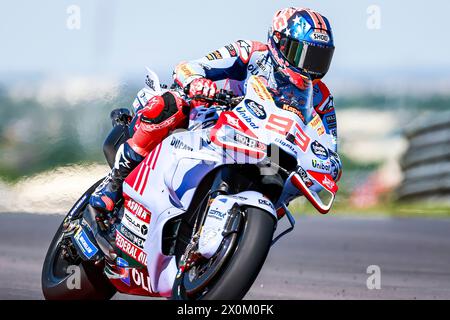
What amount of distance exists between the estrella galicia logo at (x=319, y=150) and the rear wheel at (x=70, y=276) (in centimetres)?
172

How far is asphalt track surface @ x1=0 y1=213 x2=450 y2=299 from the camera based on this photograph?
28.3 feet

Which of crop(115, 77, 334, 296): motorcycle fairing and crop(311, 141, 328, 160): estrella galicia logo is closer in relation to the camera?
crop(115, 77, 334, 296): motorcycle fairing

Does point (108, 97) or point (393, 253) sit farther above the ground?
point (108, 97)

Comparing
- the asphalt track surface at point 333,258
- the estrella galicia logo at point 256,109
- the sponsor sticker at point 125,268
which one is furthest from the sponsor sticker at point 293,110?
the asphalt track surface at point 333,258

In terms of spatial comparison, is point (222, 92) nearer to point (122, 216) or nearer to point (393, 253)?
point (122, 216)

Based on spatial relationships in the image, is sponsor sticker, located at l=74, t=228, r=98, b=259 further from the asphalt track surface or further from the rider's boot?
the asphalt track surface

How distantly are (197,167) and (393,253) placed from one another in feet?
17.9

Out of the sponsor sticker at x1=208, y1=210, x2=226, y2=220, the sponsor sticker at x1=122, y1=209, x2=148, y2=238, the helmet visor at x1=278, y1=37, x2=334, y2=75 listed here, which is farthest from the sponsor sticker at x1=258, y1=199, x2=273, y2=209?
the sponsor sticker at x1=122, y1=209, x2=148, y2=238

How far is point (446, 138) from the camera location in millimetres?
15945

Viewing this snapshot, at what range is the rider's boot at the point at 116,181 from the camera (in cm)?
698

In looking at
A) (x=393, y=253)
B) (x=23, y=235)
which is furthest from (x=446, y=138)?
(x=23, y=235)

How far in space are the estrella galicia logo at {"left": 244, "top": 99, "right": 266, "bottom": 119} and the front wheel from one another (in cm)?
50

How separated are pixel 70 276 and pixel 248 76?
5.81 ft

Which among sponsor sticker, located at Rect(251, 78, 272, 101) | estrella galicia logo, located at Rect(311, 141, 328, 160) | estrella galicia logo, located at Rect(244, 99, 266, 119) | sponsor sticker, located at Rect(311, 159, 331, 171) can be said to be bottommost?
sponsor sticker, located at Rect(311, 159, 331, 171)
